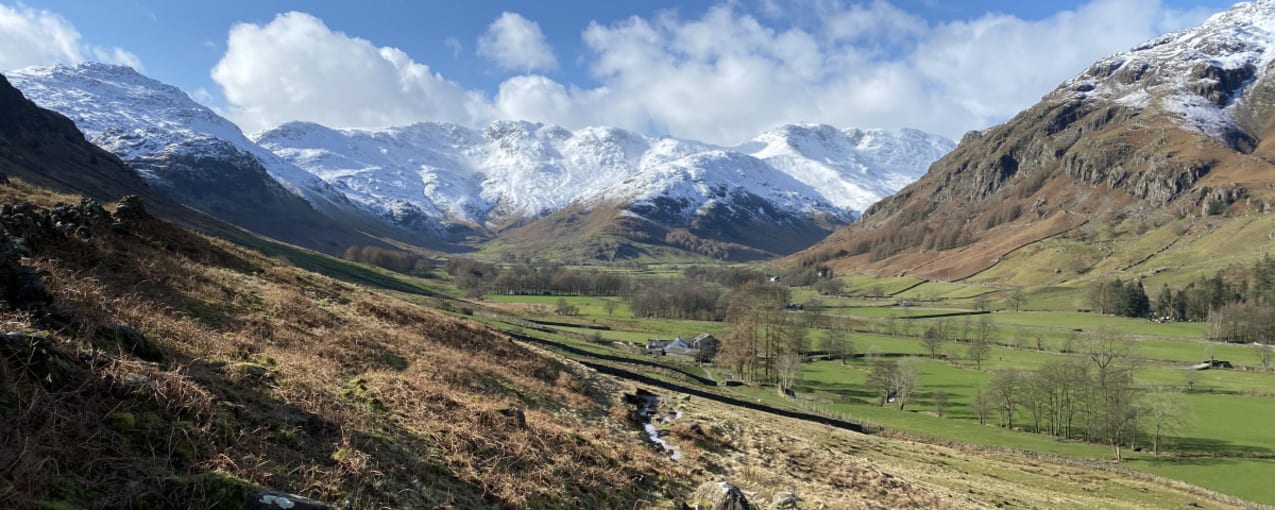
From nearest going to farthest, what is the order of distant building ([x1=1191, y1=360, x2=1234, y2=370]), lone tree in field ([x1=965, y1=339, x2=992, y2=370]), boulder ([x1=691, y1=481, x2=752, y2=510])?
boulder ([x1=691, y1=481, x2=752, y2=510])
distant building ([x1=1191, y1=360, x2=1234, y2=370])
lone tree in field ([x1=965, y1=339, x2=992, y2=370])

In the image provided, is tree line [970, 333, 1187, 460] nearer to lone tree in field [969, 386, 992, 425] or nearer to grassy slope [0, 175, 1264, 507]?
lone tree in field [969, 386, 992, 425]

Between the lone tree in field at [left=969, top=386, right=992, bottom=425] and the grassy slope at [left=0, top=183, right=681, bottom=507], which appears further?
the lone tree in field at [left=969, top=386, right=992, bottom=425]

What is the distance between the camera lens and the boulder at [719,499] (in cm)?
1512

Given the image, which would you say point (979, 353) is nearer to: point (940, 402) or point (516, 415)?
point (940, 402)

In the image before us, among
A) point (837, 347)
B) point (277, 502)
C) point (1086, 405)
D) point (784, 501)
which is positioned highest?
point (277, 502)

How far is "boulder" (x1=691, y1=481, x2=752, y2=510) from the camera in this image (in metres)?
15.1

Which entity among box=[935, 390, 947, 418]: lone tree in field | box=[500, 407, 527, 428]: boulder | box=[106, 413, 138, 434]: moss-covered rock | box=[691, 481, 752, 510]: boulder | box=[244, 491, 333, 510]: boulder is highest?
box=[106, 413, 138, 434]: moss-covered rock

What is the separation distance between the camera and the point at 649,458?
1786cm

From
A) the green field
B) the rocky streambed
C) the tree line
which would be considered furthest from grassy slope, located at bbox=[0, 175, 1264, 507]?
the tree line

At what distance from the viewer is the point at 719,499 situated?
598 inches

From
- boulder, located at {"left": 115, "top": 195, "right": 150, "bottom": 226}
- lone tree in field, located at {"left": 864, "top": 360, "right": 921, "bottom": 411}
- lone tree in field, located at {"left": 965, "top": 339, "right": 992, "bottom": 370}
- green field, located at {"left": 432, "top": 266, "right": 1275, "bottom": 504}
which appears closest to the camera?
boulder, located at {"left": 115, "top": 195, "right": 150, "bottom": 226}

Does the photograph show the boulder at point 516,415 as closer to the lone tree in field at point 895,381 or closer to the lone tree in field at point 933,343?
the lone tree in field at point 895,381

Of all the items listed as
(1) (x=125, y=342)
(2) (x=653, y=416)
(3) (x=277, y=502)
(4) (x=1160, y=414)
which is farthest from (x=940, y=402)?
(1) (x=125, y=342)

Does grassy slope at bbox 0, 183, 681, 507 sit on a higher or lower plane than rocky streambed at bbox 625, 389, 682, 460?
higher
